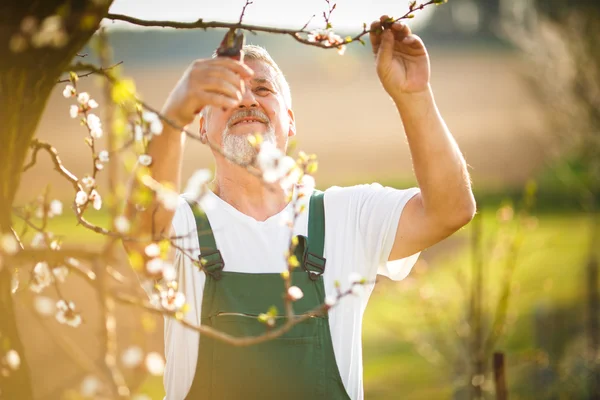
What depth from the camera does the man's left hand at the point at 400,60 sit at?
1.92 meters

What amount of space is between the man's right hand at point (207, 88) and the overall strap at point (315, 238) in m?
0.84

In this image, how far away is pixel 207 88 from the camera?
148 cm

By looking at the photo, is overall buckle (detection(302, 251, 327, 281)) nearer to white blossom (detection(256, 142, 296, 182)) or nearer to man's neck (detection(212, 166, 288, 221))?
man's neck (detection(212, 166, 288, 221))

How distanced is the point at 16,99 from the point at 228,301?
3.33 feet

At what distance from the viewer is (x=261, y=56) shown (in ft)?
8.50

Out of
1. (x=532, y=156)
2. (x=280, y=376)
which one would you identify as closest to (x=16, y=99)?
(x=280, y=376)

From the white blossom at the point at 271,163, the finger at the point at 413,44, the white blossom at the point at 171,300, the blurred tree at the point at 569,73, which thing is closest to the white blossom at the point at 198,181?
the white blossom at the point at 271,163

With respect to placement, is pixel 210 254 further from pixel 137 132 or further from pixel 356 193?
pixel 137 132

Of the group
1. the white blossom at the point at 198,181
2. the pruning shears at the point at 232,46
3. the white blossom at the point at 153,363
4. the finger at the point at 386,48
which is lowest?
the white blossom at the point at 153,363

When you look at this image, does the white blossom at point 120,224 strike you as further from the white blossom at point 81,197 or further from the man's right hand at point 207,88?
the white blossom at point 81,197

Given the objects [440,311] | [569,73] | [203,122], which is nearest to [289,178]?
[203,122]

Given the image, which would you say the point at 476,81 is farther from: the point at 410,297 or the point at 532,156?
the point at 410,297

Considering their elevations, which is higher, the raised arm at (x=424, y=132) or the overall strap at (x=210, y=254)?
the raised arm at (x=424, y=132)

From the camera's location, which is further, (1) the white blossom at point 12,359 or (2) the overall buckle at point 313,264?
(2) the overall buckle at point 313,264
